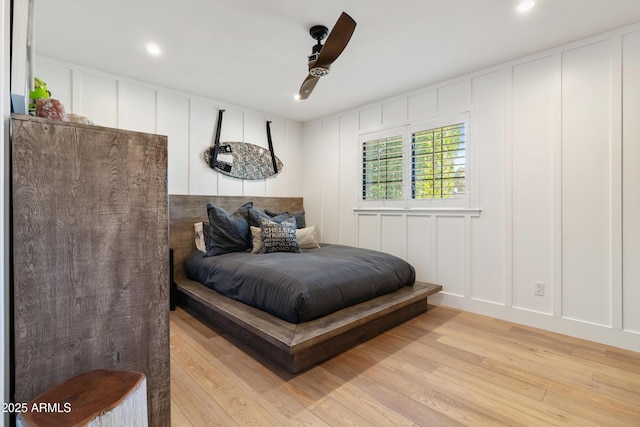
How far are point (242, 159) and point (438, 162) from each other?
258cm

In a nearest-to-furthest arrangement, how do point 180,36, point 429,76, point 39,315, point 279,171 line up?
point 39,315 < point 180,36 < point 429,76 < point 279,171

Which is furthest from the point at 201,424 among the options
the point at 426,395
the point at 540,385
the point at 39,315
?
the point at 540,385

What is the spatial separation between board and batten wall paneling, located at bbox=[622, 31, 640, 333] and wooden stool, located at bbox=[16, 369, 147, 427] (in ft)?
10.8

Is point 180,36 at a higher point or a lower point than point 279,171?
higher

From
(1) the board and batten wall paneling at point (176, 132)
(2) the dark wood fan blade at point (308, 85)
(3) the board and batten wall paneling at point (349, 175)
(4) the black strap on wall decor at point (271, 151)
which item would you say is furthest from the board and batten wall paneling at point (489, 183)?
(1) the board and batten wall paneling at point (176, 132)

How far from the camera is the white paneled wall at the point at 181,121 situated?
2.99 meters

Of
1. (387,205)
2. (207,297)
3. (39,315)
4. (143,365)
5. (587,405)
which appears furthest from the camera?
(387,205)

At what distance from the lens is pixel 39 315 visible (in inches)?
40.9

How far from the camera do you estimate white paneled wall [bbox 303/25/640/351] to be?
7.76ft

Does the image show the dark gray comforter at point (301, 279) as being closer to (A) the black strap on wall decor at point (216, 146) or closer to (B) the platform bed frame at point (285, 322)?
(B) the platform bed frame at point (285, 322)

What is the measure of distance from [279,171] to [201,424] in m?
3.59

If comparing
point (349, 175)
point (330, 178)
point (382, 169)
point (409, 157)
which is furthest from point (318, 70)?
point (330, 178)

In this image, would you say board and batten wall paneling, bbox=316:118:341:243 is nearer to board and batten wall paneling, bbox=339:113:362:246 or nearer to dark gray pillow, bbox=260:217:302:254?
board and batten wall paneling, bbox=339:113:362:246

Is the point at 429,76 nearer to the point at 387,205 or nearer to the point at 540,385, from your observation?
the point at 387,205
